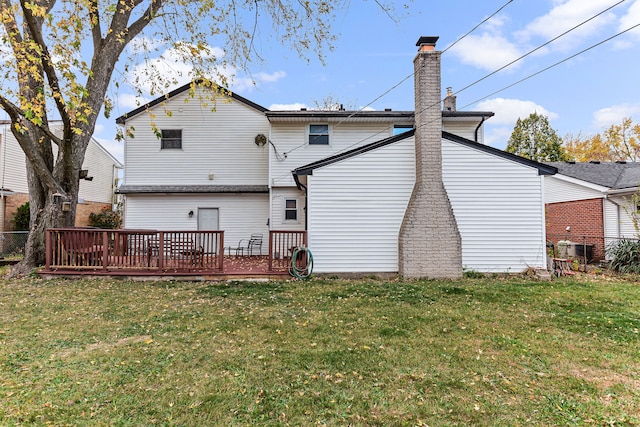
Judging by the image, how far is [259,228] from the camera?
1431 cm

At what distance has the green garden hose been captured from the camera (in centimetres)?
918

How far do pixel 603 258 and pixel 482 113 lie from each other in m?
7.05

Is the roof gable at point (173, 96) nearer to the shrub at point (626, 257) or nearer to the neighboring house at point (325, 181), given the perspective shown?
the neighboring house at point (325, 181)

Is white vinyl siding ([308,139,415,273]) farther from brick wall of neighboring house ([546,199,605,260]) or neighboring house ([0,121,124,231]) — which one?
neighboring house ([0,121,124,231])

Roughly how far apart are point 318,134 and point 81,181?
50.6 ft

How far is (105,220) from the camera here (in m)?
20.0

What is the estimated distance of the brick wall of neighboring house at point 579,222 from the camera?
42.2ft

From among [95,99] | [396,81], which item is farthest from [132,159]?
[396,81]

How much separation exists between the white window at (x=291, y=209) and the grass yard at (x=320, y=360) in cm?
679

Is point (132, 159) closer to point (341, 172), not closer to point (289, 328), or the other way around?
point (341, 172)

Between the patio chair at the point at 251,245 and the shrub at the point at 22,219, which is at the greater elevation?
the shrub at the point at 22,219

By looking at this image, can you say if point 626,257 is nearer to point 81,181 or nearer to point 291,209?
point 291,209

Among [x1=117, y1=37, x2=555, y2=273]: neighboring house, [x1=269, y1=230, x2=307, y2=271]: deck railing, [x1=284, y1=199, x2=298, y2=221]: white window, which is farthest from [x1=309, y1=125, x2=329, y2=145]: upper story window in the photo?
[x1=269, y1=230, x2=307, y2=271]: deck railing

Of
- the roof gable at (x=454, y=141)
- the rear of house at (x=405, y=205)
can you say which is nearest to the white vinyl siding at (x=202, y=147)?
the roof gable at (x=454, y=141)
